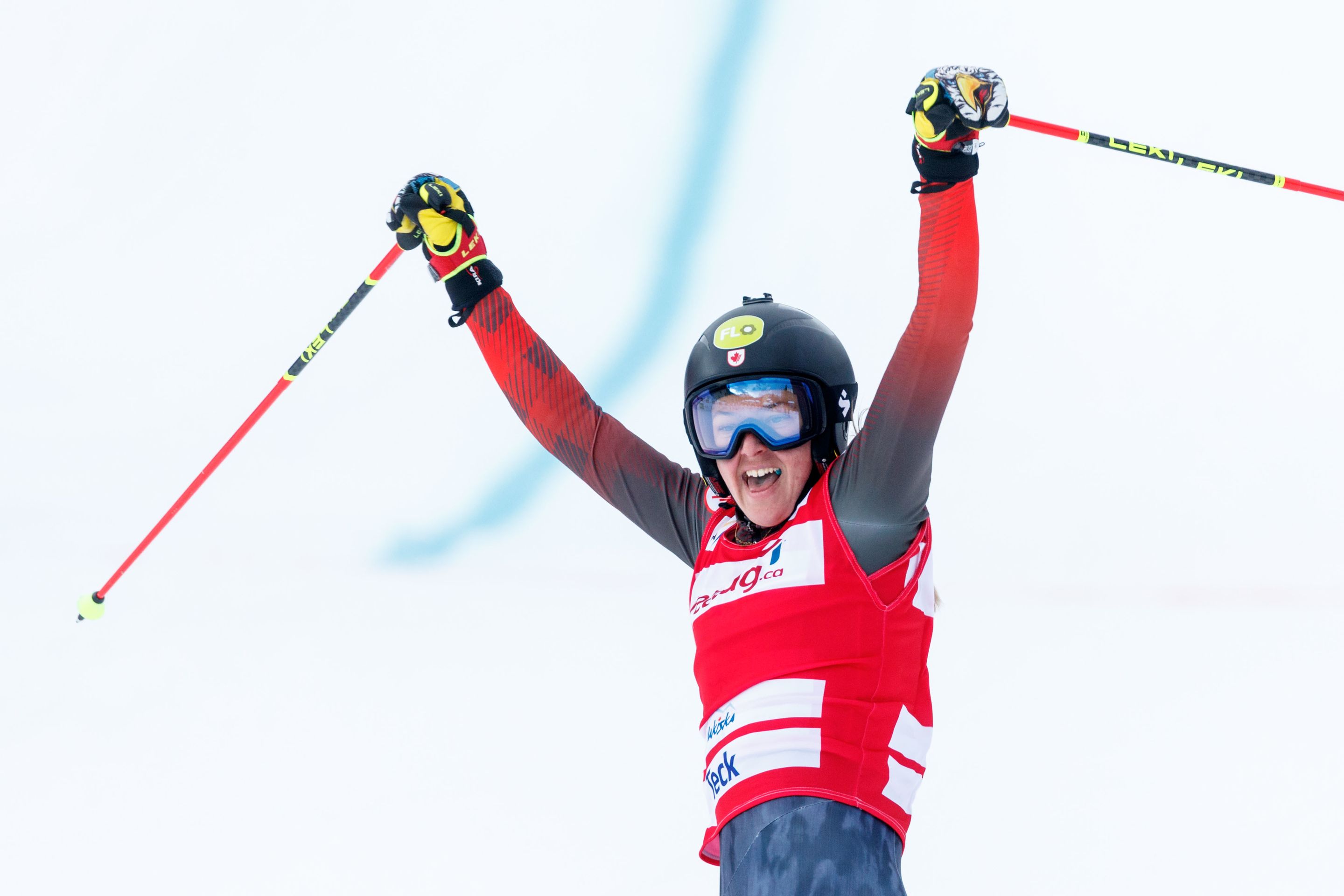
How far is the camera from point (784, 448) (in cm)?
240

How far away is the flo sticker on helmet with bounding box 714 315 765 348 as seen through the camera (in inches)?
97.3

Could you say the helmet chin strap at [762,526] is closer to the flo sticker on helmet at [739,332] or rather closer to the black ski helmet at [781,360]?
the black ski helmet at [781,360]

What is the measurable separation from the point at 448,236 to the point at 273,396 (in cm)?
70

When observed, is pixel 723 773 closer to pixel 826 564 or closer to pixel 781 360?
pixel 826 564

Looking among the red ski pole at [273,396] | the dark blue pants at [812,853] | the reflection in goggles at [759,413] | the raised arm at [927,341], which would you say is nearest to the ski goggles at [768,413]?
the reflection in goggles at [759,413]

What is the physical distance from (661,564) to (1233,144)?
9.67 feet

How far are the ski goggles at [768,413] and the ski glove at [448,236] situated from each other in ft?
2.70

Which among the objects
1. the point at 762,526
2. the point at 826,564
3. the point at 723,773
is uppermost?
the point at 762,526

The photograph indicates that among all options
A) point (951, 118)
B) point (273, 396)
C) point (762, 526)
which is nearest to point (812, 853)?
point (762, 526)

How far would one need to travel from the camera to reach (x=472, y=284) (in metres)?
2.98

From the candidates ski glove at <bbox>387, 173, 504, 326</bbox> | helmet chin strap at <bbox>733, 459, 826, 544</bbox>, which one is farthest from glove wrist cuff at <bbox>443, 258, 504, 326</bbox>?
helmet chin strap at <bbox>733, 459, 826, 544</bbox>

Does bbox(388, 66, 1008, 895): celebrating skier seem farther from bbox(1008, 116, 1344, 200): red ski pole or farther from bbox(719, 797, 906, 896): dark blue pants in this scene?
bbox(1008, 116, 1344, 200): red ski pole

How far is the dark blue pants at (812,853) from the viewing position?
6.68 ft

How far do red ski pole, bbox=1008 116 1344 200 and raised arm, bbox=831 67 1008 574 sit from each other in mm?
381
